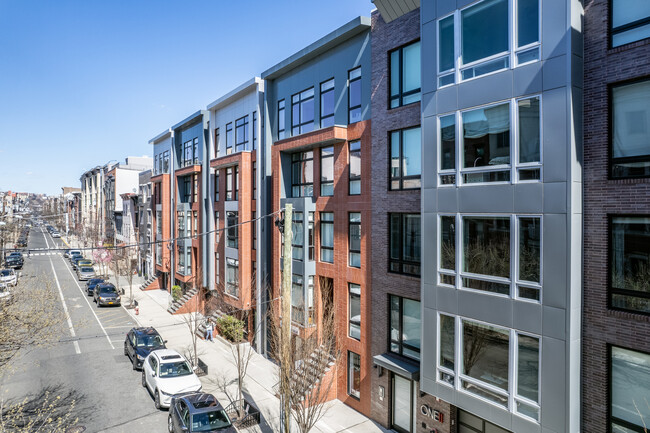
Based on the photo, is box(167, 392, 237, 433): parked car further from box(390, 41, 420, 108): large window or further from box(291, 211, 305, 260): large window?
box(390, 41, 420, 108): large window

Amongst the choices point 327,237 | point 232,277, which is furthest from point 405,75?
point 232,277

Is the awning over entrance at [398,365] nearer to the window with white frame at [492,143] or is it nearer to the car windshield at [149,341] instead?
the window with white frame at [492,143]

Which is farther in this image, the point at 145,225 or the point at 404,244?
the point at 145,225

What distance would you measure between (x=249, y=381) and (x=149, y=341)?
626 centimetres

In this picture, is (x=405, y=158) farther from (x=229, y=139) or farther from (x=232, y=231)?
(x=229, y=139)

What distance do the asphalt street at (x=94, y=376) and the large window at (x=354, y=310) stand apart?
756 cm

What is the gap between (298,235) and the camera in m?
18.3

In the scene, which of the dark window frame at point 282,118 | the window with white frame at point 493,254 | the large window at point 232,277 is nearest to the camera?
the window with white frame at point 493,254

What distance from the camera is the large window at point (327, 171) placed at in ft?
55.9

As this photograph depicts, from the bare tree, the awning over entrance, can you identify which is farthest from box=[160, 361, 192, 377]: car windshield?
the awning over entrance

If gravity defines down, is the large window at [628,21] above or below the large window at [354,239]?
above

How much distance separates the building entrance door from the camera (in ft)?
44.0

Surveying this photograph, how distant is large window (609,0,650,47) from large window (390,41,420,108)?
556 cm

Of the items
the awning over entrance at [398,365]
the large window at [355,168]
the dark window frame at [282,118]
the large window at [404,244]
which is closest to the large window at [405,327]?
the awning over entrance at [398,365]
